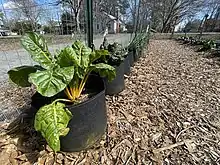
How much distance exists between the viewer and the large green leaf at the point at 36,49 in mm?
1131

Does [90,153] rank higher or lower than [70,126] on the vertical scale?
lower

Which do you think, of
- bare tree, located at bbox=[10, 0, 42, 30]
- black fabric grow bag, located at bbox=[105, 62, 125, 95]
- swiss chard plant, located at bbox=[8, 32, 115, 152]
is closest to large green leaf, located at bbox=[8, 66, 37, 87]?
swiss chard plant, located at bbox=[8, 32, 115, 152]

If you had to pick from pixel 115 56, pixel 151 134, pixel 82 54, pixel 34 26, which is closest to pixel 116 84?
pixel 115 56

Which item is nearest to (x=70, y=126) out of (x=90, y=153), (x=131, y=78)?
(x=90, y=153)

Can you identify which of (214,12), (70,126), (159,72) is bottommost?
(159,72)

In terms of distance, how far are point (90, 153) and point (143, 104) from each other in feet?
3.03

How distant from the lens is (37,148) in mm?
1253

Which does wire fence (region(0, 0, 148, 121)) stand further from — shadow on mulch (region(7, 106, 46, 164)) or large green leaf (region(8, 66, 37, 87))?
large green leaf (region(8, 66, 37, 87))

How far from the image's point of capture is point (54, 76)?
973mm

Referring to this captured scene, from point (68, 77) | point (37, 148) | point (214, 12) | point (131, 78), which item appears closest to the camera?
point (68, 77)

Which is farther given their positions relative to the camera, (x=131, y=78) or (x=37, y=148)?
(x=131, y=78)

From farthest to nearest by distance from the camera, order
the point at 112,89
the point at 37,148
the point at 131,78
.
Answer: the point at 131,78, the point at 112,89, the point at 37,148

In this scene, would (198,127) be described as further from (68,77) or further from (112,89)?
(68,77)

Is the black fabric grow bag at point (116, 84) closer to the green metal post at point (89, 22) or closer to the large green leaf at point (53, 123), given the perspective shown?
the green metal post at point (89, 22)
